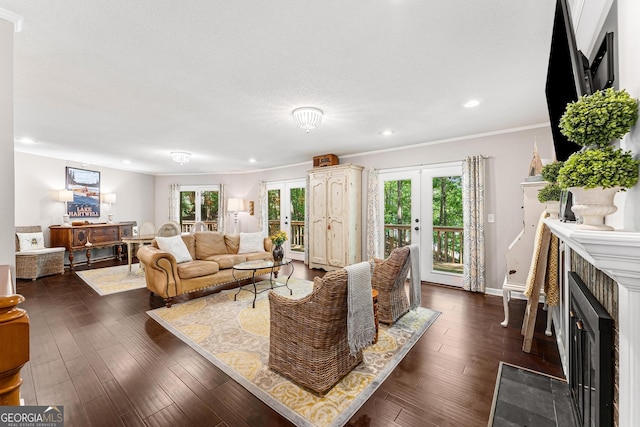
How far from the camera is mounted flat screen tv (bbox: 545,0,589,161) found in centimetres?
109

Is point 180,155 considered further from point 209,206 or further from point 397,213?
point 397,213

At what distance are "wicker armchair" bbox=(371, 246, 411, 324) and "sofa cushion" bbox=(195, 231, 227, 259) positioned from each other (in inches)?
127

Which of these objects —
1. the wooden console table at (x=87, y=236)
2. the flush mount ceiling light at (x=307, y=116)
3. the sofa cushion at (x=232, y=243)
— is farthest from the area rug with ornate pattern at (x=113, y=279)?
the flush mount ceiling light at (x=307, y=116)

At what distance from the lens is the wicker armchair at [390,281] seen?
2.97m

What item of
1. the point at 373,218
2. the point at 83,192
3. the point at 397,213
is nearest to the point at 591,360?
the point at 397,213

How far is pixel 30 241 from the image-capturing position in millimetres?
5160

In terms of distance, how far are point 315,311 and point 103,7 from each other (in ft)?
7.85

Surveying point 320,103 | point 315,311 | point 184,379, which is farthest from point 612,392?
point 320,103

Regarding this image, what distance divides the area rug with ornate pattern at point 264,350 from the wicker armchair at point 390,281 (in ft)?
0.47

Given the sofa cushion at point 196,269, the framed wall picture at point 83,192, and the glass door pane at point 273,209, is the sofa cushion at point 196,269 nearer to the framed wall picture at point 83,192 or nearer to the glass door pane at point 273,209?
the glass door pane at point 273,209

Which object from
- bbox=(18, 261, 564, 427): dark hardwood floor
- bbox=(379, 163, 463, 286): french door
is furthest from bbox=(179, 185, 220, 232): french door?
bbox=(379, 163, 463, 286): french door

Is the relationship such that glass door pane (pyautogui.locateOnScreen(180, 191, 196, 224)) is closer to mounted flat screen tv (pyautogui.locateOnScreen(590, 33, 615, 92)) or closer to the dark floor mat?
the dark floor mat

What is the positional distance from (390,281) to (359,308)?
1.09 meters

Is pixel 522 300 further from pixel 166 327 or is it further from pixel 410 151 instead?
pixel 166 327
